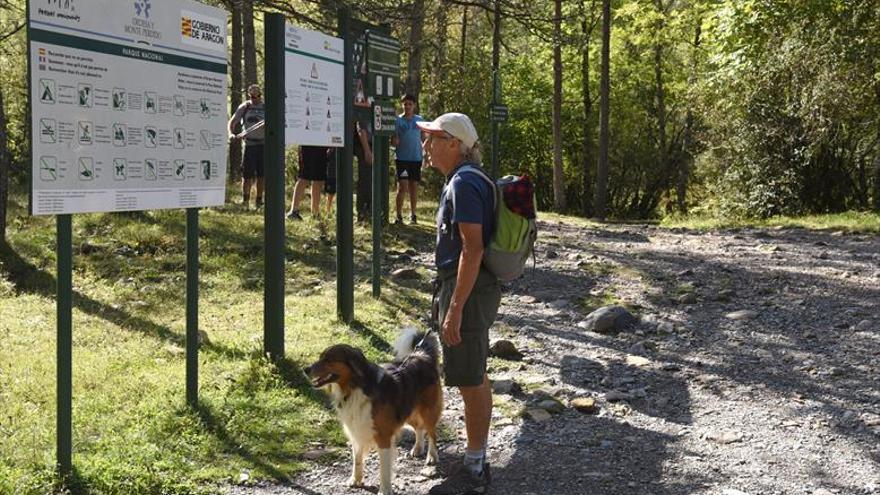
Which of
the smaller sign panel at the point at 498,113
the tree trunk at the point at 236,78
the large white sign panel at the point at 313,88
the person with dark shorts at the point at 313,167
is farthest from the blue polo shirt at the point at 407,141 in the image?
the tree trunk at the point at 236,78

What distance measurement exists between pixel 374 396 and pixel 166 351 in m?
3.44

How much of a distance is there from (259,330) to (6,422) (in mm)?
2984

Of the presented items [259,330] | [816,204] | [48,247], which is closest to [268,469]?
[259,330]

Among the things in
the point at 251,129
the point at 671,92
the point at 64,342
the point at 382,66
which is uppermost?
the point at 671,92

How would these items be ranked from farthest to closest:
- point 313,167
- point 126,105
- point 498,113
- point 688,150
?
point 688,150 < point 498,113 < point 313,167 < point 126,105

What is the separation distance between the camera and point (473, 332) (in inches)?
189

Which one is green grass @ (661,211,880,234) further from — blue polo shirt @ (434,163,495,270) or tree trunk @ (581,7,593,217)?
tree trunk @ (581,7,593,217)

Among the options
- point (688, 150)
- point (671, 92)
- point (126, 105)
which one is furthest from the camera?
point (671, 92)

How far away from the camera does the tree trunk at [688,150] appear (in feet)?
104

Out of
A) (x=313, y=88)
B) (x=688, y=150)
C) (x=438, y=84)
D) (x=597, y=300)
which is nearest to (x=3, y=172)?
(x=313, y=88)

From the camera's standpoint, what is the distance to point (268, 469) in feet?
17.1

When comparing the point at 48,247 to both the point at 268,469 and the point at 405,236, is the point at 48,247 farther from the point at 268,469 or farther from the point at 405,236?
the point at 268,469

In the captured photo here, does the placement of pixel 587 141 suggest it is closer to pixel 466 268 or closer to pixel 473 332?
pixel 473 332

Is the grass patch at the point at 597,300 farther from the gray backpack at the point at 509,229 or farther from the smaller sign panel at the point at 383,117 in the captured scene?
the gray backpack at the point at 509,229
